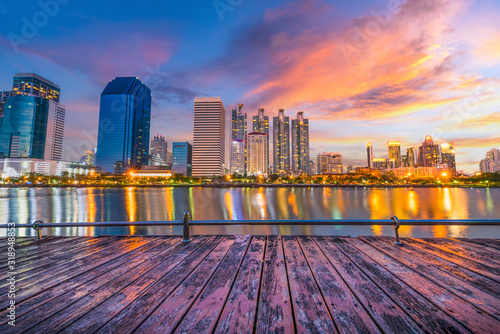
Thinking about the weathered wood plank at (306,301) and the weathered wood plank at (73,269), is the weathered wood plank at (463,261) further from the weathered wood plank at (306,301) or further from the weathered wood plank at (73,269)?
the weathered wood plank at (73,269)

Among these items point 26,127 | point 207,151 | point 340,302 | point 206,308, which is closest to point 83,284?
point 206,308

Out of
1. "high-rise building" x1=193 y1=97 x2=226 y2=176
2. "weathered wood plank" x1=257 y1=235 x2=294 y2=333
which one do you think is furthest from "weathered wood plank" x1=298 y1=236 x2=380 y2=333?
"high-rise building" x1=193 y1=97 x2=226 y2=176

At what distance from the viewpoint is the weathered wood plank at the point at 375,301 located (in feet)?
7.75

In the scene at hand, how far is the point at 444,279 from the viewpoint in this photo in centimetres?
358

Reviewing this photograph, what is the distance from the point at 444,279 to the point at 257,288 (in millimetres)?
3234

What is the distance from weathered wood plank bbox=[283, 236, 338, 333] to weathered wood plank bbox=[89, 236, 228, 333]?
1.45 metres

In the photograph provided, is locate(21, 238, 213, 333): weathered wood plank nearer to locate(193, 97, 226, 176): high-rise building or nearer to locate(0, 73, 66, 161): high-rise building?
locate(193, 97, 226, 176): high-rise building

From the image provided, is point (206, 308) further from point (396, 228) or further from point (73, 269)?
point (396, 228)

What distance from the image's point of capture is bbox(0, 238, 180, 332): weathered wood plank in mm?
2793

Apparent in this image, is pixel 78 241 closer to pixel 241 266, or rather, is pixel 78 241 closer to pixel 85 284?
pixel 85 284

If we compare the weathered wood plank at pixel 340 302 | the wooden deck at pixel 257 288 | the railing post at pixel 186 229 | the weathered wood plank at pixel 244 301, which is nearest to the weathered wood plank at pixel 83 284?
the wooden deck at pixel 257 288

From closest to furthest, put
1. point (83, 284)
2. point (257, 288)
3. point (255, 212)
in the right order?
1. point (257, 288)
2. point (83, 284)
3. point (255, 212)

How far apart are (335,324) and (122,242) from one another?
19.3ft

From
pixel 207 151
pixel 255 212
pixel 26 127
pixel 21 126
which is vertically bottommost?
pixel 255 212
